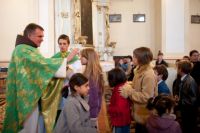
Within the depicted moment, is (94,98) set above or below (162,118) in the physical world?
above

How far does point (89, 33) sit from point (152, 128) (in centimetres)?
940

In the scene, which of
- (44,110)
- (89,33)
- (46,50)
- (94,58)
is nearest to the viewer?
(94,58)

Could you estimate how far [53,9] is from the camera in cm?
1118

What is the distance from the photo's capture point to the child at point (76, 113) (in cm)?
290

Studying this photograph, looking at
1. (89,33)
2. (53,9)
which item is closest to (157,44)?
(89,33)

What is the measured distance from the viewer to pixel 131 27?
45.8 ft

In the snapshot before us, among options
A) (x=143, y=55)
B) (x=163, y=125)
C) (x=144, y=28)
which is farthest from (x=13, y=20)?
(x=163, y=125)

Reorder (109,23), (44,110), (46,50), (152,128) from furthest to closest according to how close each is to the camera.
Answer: (109,23)
(46,50)
(44,110)
(152,128)

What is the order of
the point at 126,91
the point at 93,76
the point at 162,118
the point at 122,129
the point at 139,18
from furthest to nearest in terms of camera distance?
the point at 139,18
the point at 122,129
the point at 126,91
the point at 93,76
the point at 162,118

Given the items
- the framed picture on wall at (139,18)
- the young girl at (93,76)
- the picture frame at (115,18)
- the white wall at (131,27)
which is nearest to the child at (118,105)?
the young girl at (93,76)

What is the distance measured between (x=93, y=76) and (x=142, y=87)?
1.83 ft

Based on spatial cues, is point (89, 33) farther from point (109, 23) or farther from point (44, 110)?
point (44, 110)

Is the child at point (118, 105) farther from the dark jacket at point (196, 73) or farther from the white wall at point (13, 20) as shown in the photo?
the white wall at point (13, 20)

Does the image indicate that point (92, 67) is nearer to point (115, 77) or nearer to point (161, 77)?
point (115, 77)
